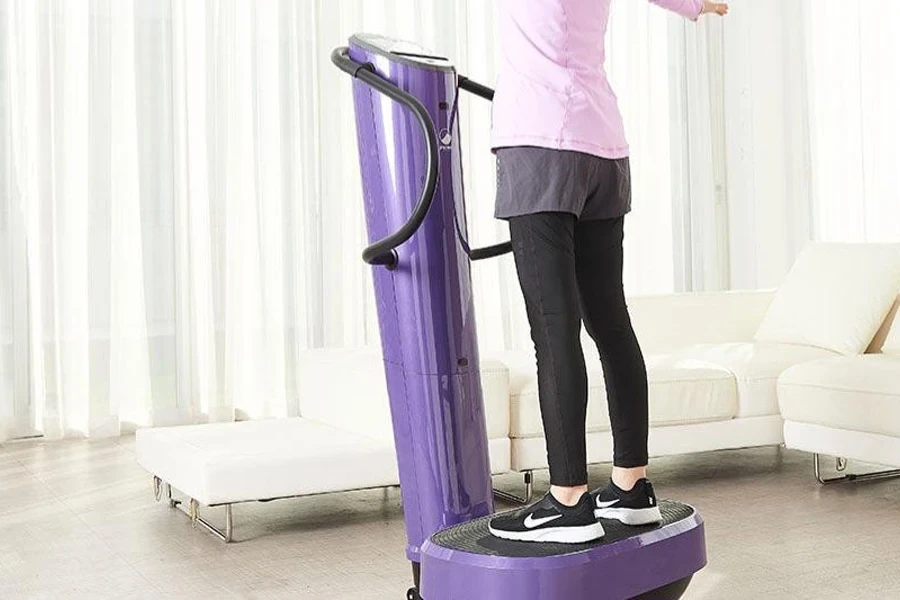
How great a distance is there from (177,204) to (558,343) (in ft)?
12.1

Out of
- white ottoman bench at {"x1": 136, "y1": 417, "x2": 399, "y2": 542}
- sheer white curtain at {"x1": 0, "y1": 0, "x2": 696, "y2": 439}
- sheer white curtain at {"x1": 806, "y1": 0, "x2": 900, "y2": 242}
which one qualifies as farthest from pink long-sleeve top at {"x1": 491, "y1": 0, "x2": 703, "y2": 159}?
sheer white curtain at {"x1": 806, "y1": 0, "x2": 900, "y2": 242}

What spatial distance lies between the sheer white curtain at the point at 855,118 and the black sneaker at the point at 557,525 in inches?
181

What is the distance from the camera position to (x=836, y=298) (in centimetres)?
464

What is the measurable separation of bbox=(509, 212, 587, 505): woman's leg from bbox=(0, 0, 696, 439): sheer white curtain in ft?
10.7

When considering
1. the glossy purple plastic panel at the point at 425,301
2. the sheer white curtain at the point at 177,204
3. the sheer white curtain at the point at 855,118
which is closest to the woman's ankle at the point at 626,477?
the glossy purple plastic panel at the point at 425,301

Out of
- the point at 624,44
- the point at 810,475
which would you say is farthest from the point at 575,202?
the point at 624,44

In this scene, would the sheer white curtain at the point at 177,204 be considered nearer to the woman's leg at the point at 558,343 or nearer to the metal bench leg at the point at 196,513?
the metal bench leg at the point at 196,513

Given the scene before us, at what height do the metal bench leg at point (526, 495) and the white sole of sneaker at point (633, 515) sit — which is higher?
the white sole of sneaker at point (633, 515)

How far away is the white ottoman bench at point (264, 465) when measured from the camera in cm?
336

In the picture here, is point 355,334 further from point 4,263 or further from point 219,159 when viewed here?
point 4,263

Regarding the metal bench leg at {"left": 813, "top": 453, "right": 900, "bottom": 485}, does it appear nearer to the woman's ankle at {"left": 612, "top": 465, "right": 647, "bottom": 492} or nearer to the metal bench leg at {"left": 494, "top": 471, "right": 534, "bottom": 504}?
the metal bench leg at {"left": 494, "top": 471, "right": 534, "bottom": 504}

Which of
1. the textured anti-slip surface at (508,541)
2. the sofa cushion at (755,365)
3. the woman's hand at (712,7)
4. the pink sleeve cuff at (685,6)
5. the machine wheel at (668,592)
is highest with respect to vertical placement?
the woman's hand at (712,7)

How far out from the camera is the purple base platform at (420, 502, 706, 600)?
225cm

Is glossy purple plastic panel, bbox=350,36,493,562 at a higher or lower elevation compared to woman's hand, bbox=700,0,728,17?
lower
